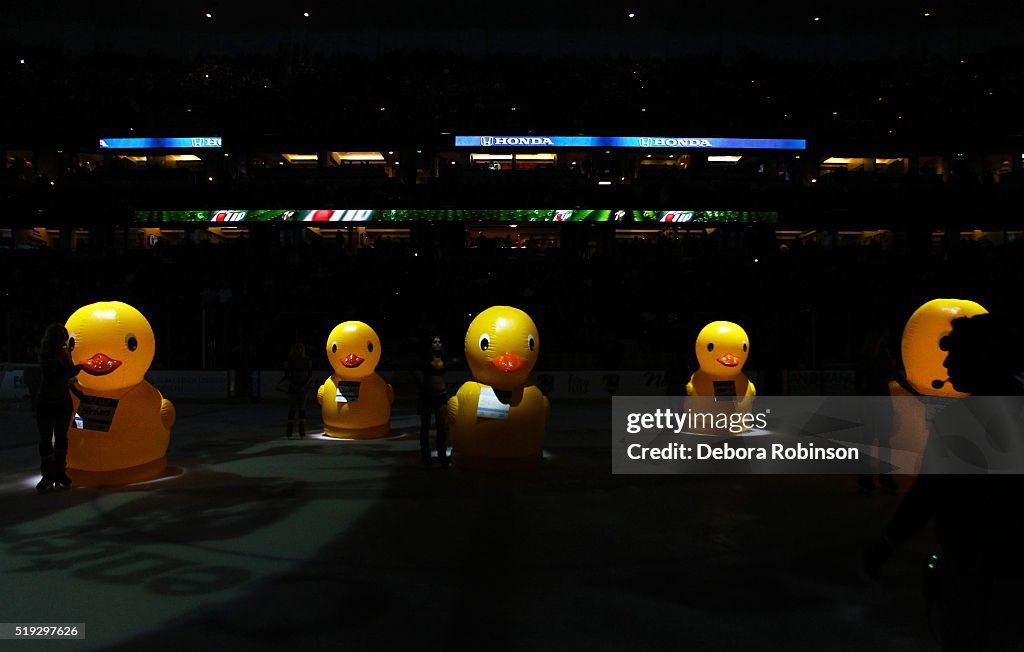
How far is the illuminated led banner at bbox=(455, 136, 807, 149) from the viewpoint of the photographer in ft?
117

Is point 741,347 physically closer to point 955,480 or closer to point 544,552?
point 544,552

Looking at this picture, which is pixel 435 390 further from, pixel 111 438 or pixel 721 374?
pixel 721 374

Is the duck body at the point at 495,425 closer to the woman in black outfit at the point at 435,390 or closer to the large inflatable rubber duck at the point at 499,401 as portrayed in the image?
the large inflatable rubber duck at the point at 499,401

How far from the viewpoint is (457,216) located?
107 ft

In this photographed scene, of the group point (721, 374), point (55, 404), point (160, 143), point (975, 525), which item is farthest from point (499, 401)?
point (160, 143)

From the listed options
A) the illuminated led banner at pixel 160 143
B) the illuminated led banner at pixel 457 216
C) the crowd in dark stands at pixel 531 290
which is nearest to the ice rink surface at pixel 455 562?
the crowd in dark stands at pixel 531 290

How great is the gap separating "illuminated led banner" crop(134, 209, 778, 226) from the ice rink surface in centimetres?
2315

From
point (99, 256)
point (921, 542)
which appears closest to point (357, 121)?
point (99, 256)

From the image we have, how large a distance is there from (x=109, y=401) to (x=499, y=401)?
492 cm

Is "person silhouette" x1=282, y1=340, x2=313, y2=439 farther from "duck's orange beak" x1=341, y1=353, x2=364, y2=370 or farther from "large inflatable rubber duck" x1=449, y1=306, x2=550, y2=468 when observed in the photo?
"large inflatable rubber duck" x1=449, y1=306, x2=550, y2=468

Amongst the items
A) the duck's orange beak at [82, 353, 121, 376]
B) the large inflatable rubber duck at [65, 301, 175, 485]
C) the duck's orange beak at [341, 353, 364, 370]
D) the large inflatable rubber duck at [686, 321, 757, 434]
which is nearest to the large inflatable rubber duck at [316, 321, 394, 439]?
the duck's orange beak at [341, 353, 364, 370]

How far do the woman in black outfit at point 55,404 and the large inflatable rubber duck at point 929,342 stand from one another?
1001cm

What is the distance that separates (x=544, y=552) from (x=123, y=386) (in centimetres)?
617

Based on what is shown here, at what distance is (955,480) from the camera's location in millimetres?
2693
